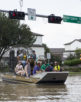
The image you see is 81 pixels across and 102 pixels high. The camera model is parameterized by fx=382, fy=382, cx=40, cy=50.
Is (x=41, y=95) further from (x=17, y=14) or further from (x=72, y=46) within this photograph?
(x=72, y=46)

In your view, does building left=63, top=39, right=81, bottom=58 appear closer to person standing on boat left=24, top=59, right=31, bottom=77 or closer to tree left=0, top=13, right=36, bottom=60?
tree left=0, top=13, right=36, bottom=60

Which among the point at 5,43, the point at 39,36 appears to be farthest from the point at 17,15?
the point at 39,36

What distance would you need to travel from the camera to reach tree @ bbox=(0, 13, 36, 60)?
210 ft

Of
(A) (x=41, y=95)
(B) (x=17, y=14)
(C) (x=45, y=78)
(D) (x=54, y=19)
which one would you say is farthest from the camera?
(D) (x=54, y=19)

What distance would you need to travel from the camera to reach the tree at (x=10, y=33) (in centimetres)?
6397

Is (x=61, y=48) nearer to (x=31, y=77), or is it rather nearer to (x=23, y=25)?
(x=23, y=25)

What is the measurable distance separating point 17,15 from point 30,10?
196cm

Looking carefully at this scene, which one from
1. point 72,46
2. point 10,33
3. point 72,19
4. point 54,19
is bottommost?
point 72,46

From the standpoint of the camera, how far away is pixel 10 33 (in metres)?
63.9

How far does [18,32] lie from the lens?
65.4m

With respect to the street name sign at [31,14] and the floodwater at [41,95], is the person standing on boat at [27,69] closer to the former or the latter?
the floodwater at [41,95]

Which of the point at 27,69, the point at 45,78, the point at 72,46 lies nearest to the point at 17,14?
the point at 27,69

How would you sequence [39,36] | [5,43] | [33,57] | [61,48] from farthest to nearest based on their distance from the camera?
[61,48], [39,36], [5,43], [33,57]

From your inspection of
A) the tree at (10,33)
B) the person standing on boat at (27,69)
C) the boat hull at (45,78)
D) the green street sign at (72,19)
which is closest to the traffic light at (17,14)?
the person standing on boat at (27,69)
